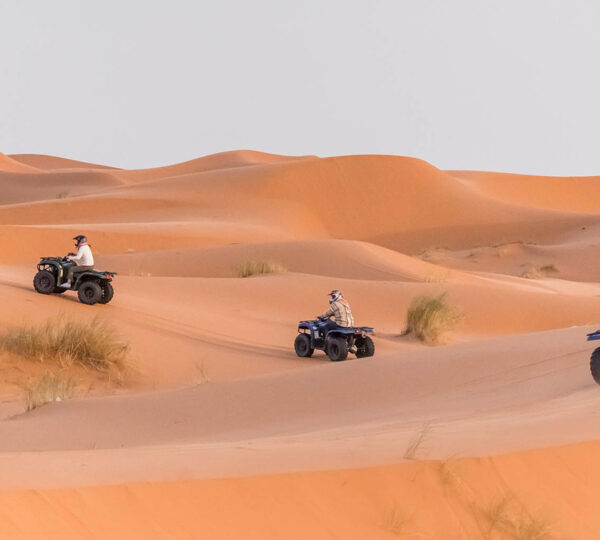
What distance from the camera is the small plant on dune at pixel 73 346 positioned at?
48.2 ft

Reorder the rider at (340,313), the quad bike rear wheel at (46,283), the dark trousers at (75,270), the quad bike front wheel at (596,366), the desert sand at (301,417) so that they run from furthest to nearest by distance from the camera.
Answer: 1. the quad bike rear wheel at (46,283)
2. the dark trousers at (75,270)
3. the rider at (340,313)
4. the quad bike front wheel at (596,366)
5. the desert sand at (301,417)

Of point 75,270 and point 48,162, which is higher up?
point 48,162

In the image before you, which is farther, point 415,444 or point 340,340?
point 340,340

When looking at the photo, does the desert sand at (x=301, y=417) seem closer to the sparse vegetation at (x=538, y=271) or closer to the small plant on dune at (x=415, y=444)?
the small plant on dune at (x=415, y=444)

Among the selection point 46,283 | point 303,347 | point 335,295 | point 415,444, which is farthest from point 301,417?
point 46,283

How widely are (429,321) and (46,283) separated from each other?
7243 mm

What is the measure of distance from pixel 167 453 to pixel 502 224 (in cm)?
5711

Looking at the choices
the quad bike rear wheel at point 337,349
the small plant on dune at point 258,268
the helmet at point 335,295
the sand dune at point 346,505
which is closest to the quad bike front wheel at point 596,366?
the sand dune at point 346,505

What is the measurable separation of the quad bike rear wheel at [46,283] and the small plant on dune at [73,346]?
3.06m

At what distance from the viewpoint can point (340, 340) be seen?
628 inches

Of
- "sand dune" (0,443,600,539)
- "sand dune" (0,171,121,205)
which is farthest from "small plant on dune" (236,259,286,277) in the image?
"sand dune" (0,171,121,205)

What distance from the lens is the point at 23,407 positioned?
12391mm

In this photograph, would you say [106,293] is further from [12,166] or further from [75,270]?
[12,166]

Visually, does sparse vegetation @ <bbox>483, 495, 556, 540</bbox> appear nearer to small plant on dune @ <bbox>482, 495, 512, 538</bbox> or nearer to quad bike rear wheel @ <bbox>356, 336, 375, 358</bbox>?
small plant on dune @ <bbox>482, 495, 512, 538</bbox>
